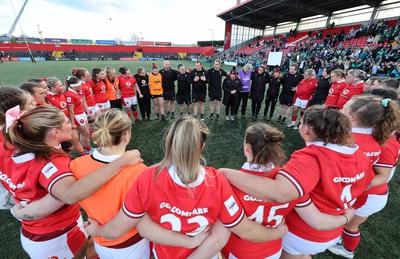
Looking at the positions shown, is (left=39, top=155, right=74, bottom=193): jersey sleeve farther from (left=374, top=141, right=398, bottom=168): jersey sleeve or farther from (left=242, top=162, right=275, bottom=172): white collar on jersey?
(left=374, top=141, right=398, bottom=168): jersey sleeve

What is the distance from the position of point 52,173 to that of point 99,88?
4640 mm

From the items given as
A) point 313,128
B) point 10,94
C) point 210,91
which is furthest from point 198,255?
point 210,91


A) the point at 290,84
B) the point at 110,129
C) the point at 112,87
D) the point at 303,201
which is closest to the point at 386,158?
the point at 303,201

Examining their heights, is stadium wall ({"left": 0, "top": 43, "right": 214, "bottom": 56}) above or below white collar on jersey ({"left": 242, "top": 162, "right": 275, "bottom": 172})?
above

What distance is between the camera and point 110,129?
137 centimetres

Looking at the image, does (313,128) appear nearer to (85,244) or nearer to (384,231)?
(85,244)

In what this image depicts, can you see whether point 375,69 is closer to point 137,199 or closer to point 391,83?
point 391,83

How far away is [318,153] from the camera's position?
1313 millimetres

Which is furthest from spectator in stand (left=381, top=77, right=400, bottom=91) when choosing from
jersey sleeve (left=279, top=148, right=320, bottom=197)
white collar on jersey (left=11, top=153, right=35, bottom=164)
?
white collar on jersey (left=11, top=153, right=35, bottom=164)

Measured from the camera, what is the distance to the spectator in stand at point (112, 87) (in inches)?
222

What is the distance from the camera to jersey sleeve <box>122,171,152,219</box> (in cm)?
115

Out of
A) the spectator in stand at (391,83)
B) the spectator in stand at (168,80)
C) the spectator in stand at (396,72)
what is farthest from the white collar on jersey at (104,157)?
the spectator in stand at (396,72)

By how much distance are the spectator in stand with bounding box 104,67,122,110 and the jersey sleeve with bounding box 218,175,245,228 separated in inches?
221

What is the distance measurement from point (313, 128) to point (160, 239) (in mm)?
1376
